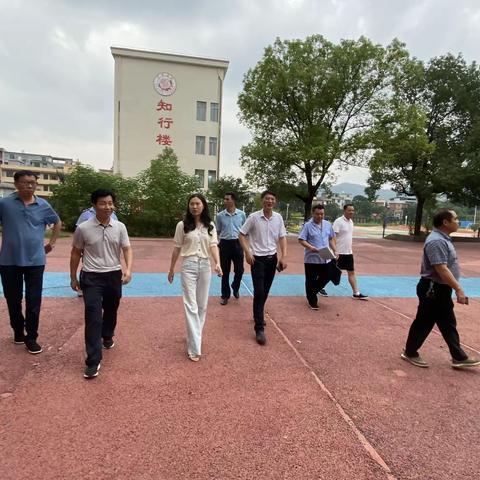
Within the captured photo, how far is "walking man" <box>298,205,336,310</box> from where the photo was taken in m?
6.22

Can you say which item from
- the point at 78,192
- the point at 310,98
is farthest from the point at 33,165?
the point at 310,98

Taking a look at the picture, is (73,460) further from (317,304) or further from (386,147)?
(386,147)

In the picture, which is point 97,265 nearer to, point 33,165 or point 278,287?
point 278,287

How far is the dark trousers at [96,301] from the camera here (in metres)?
3.56

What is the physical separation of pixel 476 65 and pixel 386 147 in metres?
9.27

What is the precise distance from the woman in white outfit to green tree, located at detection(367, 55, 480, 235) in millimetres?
18809

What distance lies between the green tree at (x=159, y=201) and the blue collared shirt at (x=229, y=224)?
15208mm

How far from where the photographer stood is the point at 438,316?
13.2 ft

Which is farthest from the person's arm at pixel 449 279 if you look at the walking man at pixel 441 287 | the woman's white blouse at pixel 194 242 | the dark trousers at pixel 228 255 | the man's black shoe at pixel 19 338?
the man's black shoe at pixel 19 338

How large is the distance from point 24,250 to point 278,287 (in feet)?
16.9

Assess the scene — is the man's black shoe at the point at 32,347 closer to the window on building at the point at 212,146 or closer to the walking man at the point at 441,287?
the walking man at the point at 441,287

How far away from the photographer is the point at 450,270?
12.9ft

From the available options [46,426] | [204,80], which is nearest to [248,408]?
[46,426]

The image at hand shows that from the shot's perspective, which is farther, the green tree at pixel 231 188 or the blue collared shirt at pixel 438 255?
the green tree at pixel 231 188
